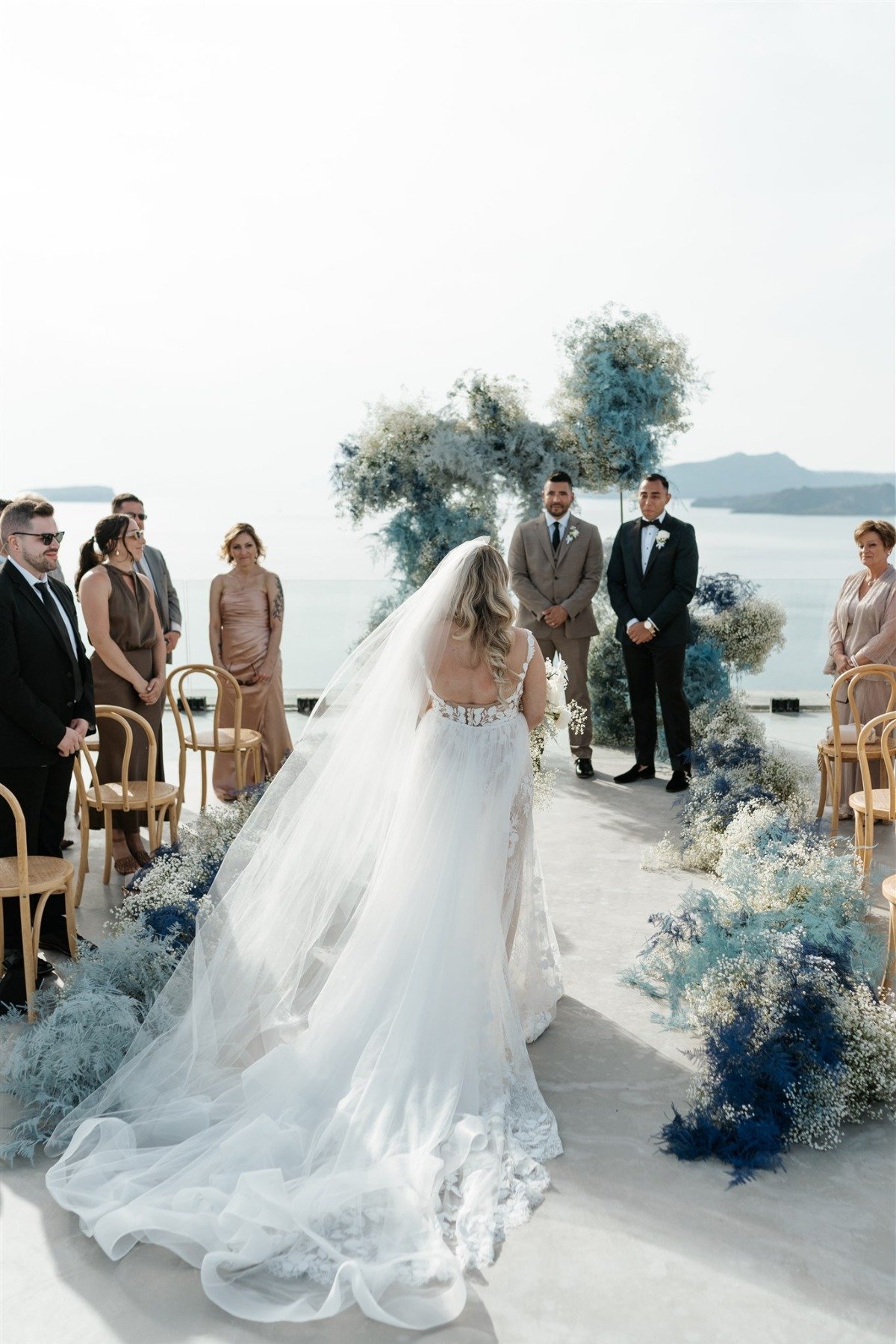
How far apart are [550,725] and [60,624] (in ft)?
7.55

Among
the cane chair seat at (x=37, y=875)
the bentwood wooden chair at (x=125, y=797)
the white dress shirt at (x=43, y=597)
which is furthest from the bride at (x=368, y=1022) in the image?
the bentwood wooden chair at (x=125, y=797)

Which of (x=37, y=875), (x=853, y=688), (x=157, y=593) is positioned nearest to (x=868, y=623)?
(x=853, y=688)

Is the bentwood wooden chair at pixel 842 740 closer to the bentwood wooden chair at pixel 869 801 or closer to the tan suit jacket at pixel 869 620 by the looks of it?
the tan suit jacket at pixel 869 620

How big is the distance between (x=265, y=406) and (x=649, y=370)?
4980 cm

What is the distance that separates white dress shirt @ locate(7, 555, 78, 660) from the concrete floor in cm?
199

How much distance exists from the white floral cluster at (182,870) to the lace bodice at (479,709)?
57.5 inches

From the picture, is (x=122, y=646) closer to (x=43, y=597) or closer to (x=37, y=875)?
(x=43, y=597)

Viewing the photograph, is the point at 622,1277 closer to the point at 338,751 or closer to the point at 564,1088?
the point at 564,1088

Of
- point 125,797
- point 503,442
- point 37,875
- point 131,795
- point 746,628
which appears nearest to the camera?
point 37,875

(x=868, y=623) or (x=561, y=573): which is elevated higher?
(x=561, y=573)

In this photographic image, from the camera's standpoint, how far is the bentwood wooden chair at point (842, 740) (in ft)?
18.1

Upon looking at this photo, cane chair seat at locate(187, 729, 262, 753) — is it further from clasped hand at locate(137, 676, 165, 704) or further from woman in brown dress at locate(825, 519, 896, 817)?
woman in brown dress at locate(825, 519, 896, 817)

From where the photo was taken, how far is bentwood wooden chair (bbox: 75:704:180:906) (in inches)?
196

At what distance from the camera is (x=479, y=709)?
3.64m
